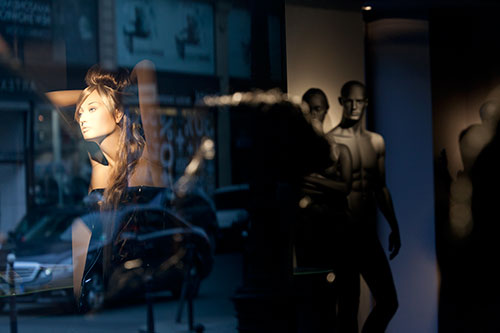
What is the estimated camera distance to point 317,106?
3.54 m

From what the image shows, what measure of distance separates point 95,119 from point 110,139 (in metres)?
0.10

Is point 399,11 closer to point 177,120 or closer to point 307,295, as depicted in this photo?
point 307,295

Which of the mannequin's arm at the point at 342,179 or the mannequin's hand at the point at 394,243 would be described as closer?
the mannequin's arm at the point at 342,179

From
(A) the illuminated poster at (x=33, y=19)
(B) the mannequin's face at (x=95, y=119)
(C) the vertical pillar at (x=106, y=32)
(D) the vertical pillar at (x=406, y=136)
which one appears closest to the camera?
(B) the mannequin's face at (x=95, y=119)

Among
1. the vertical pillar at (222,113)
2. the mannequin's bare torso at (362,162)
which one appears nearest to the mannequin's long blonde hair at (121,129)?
the mannequin's bare torso at (362,162)

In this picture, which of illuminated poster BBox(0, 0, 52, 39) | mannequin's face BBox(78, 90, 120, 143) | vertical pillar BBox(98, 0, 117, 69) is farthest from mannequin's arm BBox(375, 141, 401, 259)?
illuminated poster BBox(0, 0, 52, 39)

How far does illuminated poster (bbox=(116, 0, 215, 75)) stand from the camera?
721 cm

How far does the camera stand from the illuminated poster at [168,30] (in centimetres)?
721

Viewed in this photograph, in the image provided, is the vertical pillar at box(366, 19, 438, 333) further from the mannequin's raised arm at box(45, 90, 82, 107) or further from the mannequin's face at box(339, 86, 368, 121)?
the mannequin's raised arm at box(45, 90, 82, 107)

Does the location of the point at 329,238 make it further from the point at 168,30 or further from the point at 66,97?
the point at 168,30

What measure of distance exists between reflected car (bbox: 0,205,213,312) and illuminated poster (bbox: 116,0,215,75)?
84.7 inches

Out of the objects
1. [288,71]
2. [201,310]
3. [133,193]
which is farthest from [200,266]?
[133,193]

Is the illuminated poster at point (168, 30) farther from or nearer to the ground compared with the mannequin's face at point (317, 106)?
farther from the ground

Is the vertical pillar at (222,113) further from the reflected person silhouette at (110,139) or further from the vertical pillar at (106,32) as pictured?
the reflected person silhouette at (110,139)
